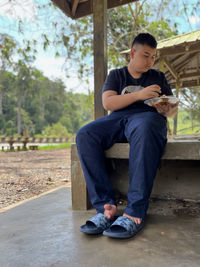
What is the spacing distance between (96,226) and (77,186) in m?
0.60

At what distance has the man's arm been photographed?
5.26 feet

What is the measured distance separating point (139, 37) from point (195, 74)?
6863 mm

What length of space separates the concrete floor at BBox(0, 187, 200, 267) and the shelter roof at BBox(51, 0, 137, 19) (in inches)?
80.3

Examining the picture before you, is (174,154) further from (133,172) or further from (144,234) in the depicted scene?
(144,234)

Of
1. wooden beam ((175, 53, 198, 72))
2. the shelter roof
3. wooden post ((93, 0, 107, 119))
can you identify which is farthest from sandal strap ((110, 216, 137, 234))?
wooden beam ((175, 53, 198, 72))

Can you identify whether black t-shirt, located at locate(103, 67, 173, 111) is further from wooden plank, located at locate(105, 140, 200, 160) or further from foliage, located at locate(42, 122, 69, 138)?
foliage, located at locate(42, 122, 69, 138)

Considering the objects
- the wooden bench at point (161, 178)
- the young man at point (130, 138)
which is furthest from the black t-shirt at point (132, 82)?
the wooden bench at point (161, 178)

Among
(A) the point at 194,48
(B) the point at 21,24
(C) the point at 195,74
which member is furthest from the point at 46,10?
(C) the point at 195,74

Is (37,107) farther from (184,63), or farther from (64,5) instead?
(64,5)

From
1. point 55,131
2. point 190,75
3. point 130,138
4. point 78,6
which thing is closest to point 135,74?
point 130,138

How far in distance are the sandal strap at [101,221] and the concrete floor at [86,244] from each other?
0.07 m

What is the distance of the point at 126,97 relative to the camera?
1.65 meters

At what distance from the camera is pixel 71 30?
966 centimetres

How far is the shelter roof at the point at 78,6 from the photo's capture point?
2.46m
